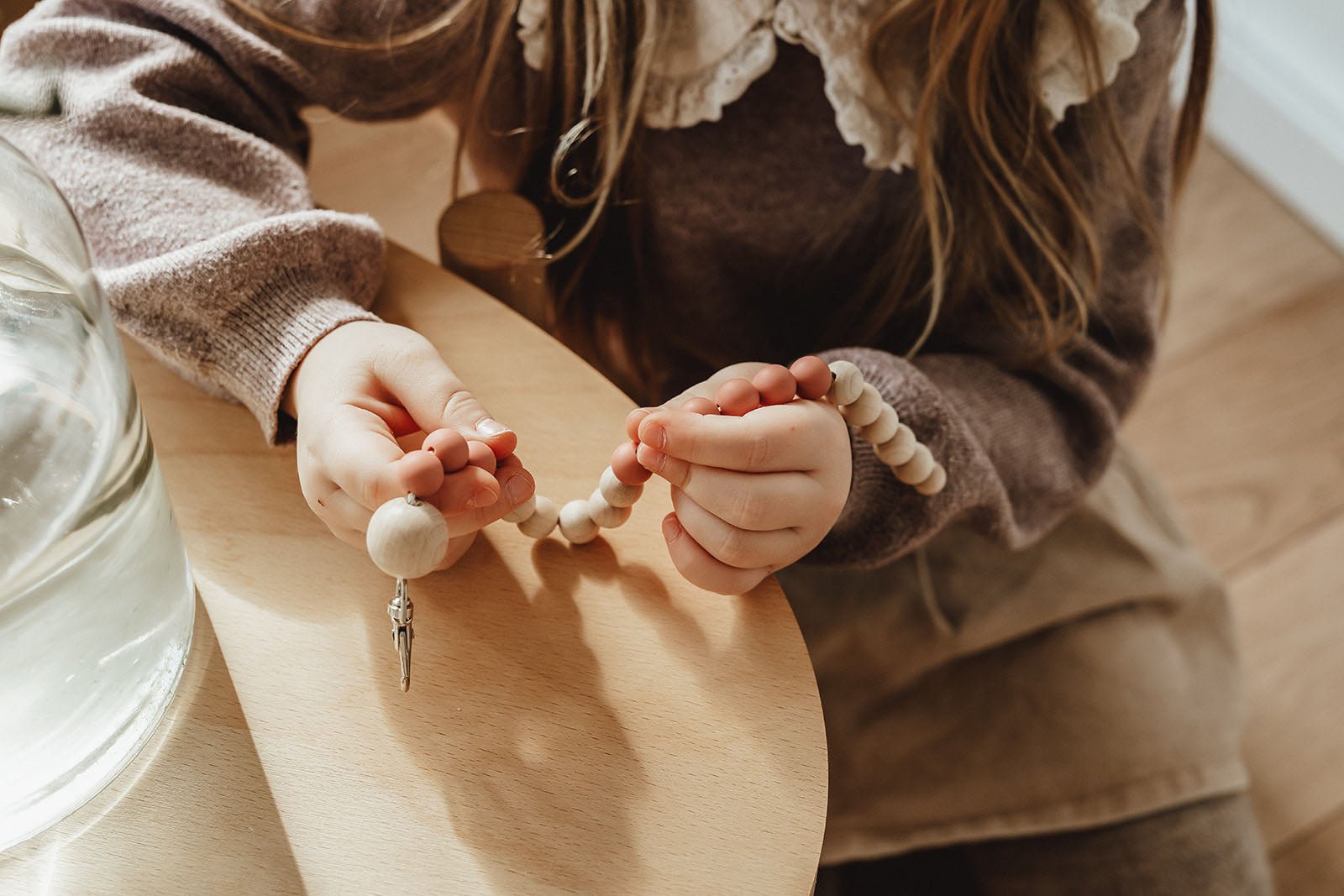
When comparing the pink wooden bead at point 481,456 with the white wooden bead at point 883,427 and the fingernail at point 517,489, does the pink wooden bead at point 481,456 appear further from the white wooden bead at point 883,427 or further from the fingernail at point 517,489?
the white wooden bead at point 883,427

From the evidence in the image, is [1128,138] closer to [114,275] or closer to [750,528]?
[750,528]

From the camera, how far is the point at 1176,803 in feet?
2.41

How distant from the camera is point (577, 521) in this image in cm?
41

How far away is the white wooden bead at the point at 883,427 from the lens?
44cm

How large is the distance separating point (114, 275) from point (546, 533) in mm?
215

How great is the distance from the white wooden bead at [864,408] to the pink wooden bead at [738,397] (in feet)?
0.13

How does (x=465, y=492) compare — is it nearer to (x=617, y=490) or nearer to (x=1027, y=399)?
(x=617, y=490)

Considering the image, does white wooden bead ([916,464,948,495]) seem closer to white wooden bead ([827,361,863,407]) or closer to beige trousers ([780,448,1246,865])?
white wooden bead ([827,361,863,407])

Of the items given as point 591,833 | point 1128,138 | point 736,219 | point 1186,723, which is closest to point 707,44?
point 736,219

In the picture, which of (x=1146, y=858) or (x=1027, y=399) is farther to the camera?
(x=1146, y=858)

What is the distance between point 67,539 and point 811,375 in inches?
9.4

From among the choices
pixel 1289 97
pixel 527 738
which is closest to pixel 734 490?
pixel 527 738

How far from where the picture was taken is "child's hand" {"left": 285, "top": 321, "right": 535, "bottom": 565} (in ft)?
1.23

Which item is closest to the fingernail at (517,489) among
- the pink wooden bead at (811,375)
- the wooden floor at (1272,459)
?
the pink wooden bead at (811,375)
